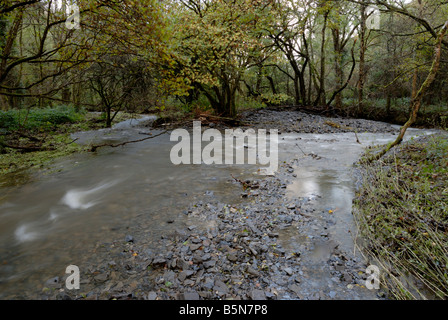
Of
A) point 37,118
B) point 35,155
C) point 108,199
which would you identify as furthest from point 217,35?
point 37,118

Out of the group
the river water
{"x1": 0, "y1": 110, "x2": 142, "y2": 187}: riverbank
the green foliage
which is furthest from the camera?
the green foliage

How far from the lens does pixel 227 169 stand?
24.3 ft

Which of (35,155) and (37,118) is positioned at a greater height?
(37,118)

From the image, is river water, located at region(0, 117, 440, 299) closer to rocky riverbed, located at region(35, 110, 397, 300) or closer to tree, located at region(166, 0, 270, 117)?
rocky riverbed, located at region(35, 110, 397, 300)

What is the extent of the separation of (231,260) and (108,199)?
3435 mm

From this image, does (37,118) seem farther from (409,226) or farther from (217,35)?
(409,226)

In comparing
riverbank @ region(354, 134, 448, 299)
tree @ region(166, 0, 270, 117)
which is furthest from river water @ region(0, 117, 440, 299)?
tree @ region(166, 0, 270, 117)

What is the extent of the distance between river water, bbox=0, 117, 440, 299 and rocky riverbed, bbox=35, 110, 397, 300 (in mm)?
161

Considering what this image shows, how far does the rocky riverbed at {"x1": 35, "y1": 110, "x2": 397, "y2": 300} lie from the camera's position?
2.67m

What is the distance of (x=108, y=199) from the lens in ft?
17.5

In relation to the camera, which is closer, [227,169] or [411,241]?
[411,241]

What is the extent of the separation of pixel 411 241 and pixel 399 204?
976 millimetres
